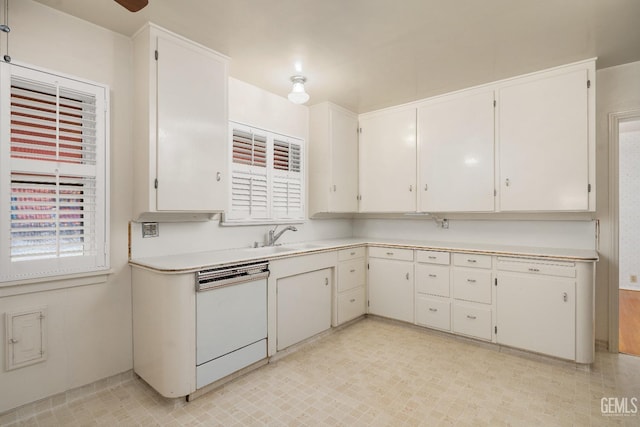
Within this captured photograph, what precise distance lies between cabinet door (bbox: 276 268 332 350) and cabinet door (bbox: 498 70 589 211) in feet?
6.45

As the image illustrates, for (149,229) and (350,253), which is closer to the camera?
(149,229)

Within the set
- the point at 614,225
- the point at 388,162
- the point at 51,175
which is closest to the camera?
the point at 51,175

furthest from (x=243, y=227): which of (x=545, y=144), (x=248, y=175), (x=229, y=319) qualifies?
(x=545, y=144)

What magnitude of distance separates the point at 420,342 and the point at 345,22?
2.87 metres

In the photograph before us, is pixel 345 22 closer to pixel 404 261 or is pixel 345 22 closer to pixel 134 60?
pixel 134 60

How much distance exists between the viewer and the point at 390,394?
89.0 inches

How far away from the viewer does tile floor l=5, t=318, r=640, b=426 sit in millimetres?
1989

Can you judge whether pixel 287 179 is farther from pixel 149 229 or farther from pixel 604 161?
pixel 604 161

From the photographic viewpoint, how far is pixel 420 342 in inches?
125

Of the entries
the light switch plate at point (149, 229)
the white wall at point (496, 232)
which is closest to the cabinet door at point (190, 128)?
the light switch plate at point (149, 229)

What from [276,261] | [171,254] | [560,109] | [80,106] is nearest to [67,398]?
[171,254]

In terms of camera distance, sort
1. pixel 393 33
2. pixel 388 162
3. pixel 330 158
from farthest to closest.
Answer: pixel 388 162
pixel 330 158
pixel 393 33

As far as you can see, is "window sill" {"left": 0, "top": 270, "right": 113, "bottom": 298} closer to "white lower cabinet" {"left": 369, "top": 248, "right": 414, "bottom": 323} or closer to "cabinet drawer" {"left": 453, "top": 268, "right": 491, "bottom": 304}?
"white lower cabinet" {"left": 369, "top": 248, "right": 414, "bottom": 323}

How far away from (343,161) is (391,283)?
5.18 feet
